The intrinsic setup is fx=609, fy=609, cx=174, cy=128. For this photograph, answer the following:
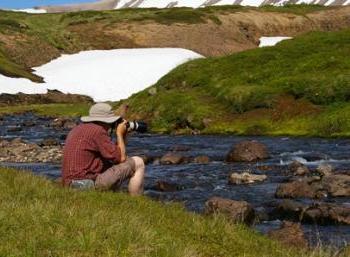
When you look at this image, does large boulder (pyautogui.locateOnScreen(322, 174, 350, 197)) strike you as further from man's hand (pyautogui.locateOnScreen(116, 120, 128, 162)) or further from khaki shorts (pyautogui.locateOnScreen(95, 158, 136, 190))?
man's hand (pyautogui.locateOnScreen(116, 120, 128, 162))

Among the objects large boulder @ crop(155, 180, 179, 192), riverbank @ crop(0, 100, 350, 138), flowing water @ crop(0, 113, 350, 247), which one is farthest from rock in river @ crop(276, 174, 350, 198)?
riverbank @ crop(0, 100, 350, 138)

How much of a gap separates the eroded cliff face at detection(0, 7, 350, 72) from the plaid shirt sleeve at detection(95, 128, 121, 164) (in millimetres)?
124044

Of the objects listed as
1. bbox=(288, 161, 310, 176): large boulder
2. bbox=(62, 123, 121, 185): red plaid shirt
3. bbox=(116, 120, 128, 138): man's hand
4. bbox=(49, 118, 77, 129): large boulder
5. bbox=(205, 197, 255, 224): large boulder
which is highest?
bbox=(116, 120, 128, 138): man's hand

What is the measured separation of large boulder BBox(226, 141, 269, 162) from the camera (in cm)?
3114

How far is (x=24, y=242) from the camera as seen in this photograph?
7.68 metres

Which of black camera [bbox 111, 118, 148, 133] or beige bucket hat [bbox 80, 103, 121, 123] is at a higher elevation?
beige bucket hat [bbox 80, 103, 121, 123]

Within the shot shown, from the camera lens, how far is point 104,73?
120875 millimetres

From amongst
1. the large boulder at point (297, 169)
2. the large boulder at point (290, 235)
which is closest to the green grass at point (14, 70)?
the large boulder at point (297, 169)

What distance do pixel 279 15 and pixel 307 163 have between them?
16671 cm

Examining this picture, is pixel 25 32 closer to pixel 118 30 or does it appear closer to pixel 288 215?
pixel 118 30

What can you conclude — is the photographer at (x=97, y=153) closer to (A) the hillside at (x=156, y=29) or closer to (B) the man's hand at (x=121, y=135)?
(B) the man's hand at (x=121, y=135)

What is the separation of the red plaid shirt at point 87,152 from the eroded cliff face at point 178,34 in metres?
124

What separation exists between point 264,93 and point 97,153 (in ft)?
118

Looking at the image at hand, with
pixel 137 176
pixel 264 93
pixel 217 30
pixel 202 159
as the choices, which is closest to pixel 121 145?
pixel 137 176
